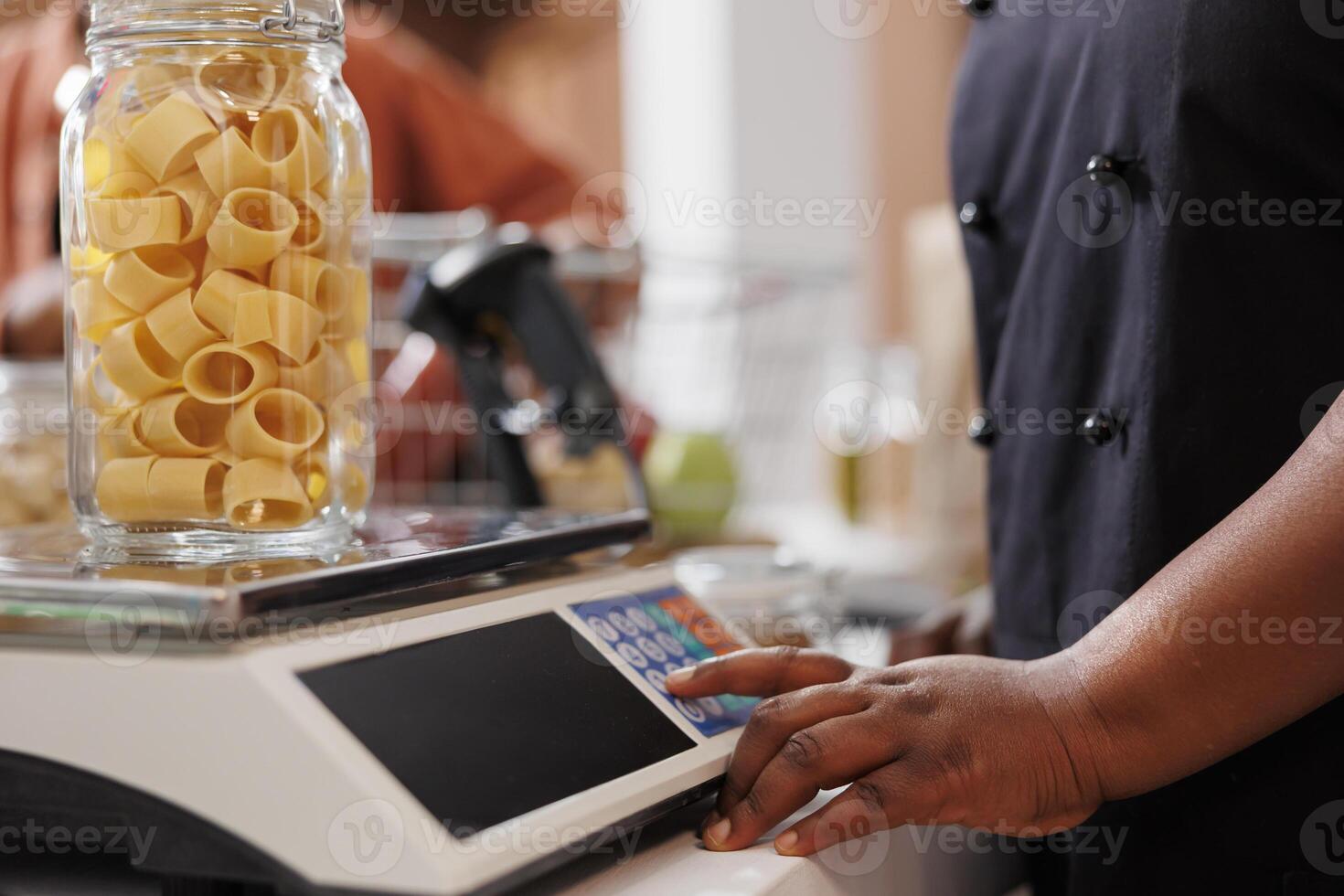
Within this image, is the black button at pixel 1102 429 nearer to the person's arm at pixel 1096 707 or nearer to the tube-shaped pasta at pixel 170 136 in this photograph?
the person's arm at pixel 1096 707

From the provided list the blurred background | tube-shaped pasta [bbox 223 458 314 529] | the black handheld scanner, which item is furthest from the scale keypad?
the blurred background

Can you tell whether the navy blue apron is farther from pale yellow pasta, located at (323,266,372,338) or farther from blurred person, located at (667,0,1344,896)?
pale yellow pasta, located at (323,266,372,338)

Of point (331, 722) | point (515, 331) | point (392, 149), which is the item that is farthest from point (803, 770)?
point (392, 149)

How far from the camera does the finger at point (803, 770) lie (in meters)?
0.43

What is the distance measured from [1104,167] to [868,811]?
0.30 metres

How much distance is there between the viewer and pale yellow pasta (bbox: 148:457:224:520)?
1.46 ft

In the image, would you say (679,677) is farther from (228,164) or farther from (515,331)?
(515,331)

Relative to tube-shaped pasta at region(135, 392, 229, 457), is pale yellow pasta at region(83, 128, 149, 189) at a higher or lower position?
higher

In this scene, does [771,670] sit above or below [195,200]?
below

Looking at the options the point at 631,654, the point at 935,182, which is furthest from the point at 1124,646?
the point at 935,182

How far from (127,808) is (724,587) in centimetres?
38

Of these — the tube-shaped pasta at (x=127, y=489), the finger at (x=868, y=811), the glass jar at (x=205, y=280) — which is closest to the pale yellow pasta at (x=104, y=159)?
the glass jar at (x=205, y=280)

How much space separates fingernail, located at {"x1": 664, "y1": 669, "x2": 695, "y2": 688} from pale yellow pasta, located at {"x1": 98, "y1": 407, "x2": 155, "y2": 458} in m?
0.20

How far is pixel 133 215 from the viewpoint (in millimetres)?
451
